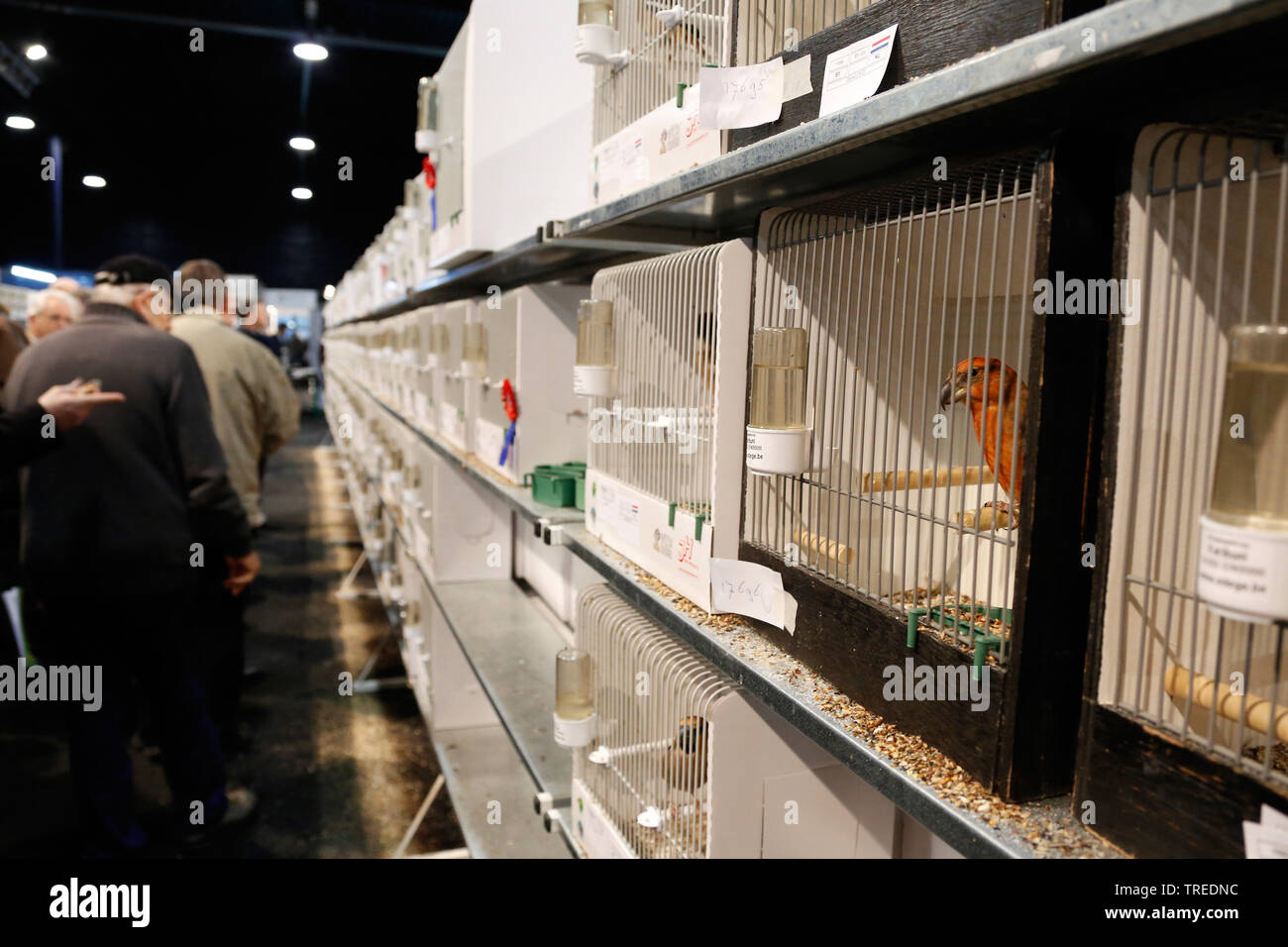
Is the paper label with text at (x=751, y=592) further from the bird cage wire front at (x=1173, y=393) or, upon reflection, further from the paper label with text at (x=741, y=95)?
the paper label with text at (x=741, y=95)

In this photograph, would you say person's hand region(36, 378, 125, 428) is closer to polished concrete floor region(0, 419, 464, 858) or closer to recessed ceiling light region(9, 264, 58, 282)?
polished concrete floor region(0, 419, 464, 858)

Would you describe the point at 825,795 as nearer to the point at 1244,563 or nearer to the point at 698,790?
the point at 698,790

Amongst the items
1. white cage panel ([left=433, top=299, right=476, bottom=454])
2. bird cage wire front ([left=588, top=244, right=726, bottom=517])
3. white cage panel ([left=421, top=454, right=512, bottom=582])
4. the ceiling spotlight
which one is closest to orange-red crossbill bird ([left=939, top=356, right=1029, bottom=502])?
bird cage wire front ([left=588, top=244, right=726, bottom=517])

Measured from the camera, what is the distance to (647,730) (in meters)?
1.39

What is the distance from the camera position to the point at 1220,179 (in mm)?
620

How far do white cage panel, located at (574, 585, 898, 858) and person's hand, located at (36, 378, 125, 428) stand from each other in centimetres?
181

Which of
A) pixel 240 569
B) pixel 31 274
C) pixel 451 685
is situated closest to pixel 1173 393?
pixel 451 685

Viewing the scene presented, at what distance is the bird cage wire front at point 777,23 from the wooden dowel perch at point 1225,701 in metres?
0.77

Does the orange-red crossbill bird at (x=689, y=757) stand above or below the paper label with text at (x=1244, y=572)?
below

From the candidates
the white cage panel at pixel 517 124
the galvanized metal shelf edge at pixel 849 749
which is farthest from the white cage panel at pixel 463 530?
the galvanized metal shelf edge at pixel 849 749

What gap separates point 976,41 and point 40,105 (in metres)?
8.68

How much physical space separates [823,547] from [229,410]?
3378 millimetres

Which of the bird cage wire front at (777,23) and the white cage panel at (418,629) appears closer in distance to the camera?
the bird cage wire front at (777,23)

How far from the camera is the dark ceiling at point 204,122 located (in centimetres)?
582
